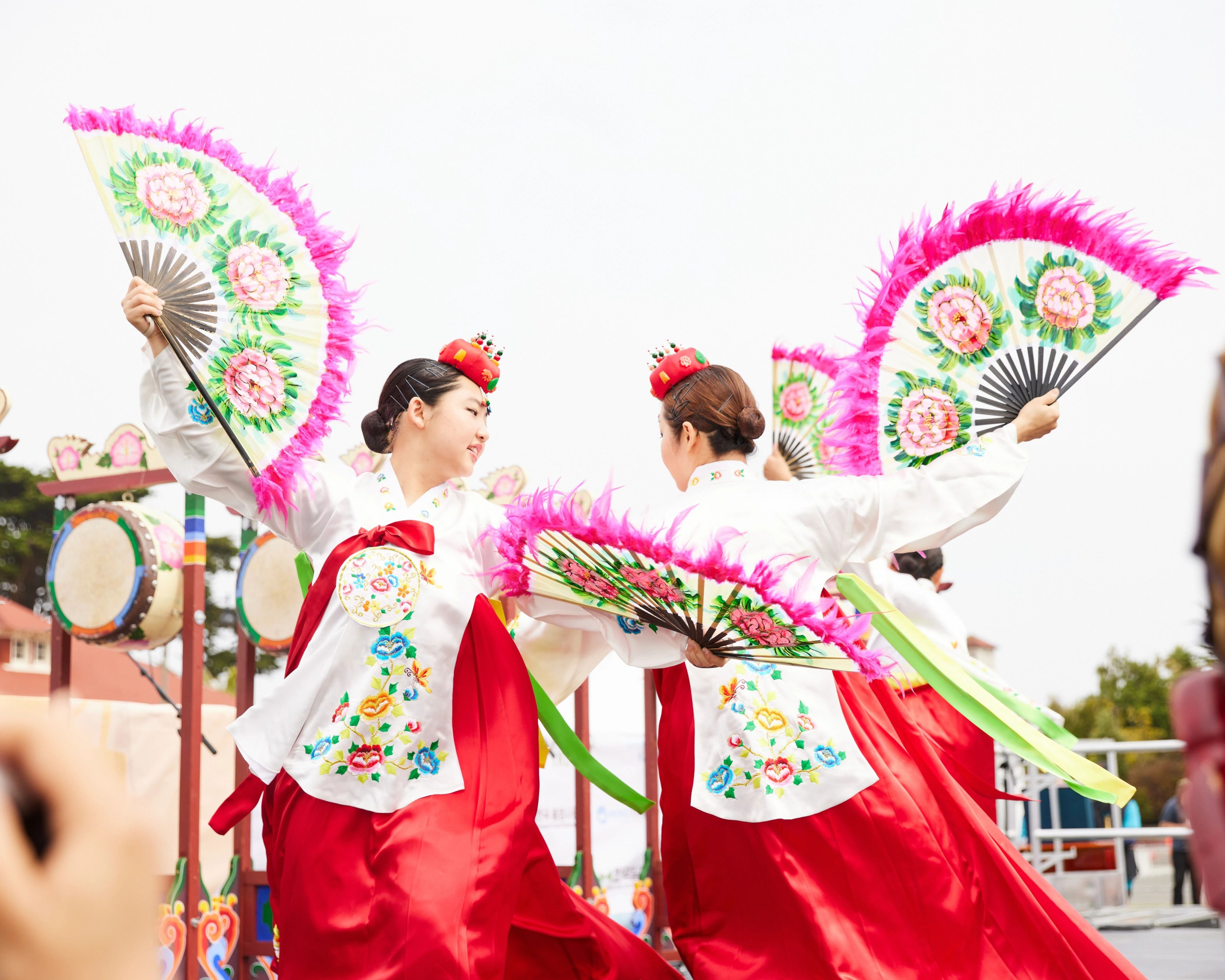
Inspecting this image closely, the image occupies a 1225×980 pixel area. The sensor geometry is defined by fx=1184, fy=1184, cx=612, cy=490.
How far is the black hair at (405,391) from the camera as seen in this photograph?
2875 mm

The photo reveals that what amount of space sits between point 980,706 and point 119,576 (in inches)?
121

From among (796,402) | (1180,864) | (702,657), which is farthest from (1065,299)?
(1180,864)

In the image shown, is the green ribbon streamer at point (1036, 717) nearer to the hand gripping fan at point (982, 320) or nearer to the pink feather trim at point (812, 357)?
the hand gripping fan at point (982, 320)

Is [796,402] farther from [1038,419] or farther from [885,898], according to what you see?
[885,898]

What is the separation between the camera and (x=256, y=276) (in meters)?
2.72

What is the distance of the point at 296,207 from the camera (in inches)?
110

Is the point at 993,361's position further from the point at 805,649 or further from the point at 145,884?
the point at 145,884

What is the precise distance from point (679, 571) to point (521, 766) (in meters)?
0.62

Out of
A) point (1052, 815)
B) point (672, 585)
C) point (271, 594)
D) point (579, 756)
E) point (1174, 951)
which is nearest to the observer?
point (672, 585)

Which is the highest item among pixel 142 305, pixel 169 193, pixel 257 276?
pixel 169 193

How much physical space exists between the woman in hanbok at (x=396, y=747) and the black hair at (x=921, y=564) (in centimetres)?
253

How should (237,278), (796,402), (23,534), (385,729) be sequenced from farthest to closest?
(23,534) < (796,402) < (237,278) < (385,729)

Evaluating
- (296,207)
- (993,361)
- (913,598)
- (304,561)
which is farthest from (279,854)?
(913,598)

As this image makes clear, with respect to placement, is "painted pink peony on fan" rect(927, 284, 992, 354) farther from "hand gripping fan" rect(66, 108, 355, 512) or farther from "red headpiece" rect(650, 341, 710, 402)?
"hand gripping fan" rect(66, 108, 355, 512)
